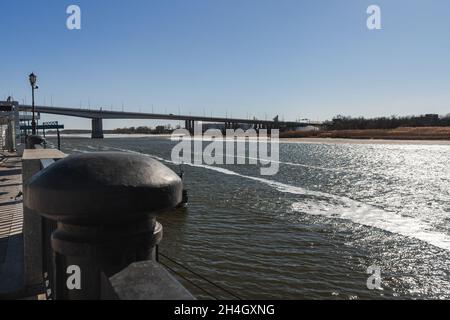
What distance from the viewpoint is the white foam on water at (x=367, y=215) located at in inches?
584

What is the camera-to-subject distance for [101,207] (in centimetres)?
174

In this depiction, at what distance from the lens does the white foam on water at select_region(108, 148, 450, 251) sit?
14.8 meters

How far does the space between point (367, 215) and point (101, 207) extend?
→ 18.2 m

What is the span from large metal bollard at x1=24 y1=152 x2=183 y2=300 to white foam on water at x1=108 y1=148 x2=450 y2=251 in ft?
44.6

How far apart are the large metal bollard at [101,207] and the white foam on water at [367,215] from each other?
13585 millimetres

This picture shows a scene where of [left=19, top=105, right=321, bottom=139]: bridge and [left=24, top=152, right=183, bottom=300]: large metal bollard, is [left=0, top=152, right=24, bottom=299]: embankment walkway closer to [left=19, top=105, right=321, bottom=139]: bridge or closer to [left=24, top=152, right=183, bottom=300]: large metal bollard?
[left=24, top=152, right=183, bottom=300]: large metal bollard

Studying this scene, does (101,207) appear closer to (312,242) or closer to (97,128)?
(312,242)

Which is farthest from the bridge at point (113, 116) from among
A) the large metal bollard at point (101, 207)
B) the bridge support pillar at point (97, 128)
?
the large metal bollard at point (101, 207)

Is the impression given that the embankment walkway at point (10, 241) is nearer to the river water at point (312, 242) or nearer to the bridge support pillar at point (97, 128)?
the river water at point (312, 242)

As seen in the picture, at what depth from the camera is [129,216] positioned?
5.99 ft

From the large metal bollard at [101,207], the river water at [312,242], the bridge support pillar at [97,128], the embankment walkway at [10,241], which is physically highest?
the bridge support pillar at [97,128]

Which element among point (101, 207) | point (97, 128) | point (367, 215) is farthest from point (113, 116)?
point (101, 207)

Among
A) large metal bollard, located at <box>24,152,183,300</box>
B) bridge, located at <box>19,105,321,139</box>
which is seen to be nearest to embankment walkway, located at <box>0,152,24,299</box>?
large metal bollard, located at <box>24,152,183,300</box>
